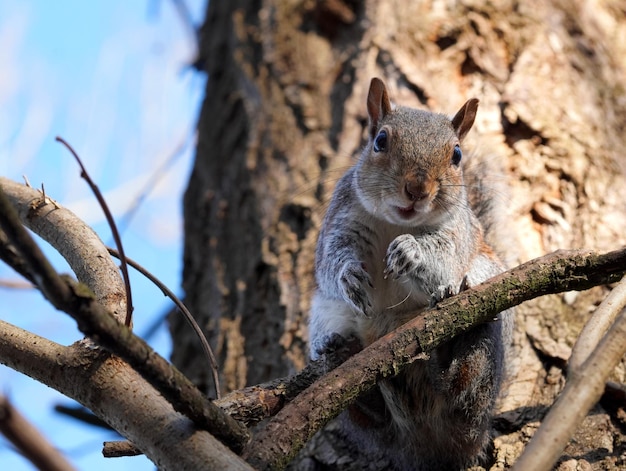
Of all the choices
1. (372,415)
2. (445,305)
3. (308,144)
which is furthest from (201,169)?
(445,305)

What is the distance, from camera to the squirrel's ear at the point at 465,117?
2.53 metres

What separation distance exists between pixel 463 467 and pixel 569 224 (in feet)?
3.81

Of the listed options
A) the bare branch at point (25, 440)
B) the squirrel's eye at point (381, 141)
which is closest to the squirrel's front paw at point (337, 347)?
the squirrel's eye at point (381, 141)

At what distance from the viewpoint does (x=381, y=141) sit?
8.21ft

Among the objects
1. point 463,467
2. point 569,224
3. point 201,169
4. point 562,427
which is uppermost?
point 201,169

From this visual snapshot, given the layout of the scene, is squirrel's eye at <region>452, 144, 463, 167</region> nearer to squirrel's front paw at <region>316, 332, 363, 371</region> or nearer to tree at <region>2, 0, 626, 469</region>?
tree at <region>2, 0, 626, 469</region>

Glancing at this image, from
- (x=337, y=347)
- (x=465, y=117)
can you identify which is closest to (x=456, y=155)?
(x=465, y=117)

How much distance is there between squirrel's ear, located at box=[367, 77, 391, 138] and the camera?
2635 mm

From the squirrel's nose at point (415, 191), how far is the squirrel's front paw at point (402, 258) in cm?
13

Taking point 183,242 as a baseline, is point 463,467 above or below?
below

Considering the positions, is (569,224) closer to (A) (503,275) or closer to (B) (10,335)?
(A) (503,275)

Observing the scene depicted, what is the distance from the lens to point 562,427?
1305 millimetres

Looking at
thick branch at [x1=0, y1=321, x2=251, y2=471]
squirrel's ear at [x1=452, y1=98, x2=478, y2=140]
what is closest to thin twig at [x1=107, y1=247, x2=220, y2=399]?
thick branch at [x1=0, y1=321, x2=251, y2=471]

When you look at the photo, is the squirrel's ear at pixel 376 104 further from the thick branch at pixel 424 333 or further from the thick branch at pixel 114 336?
the thick branch at pixel 114 336
